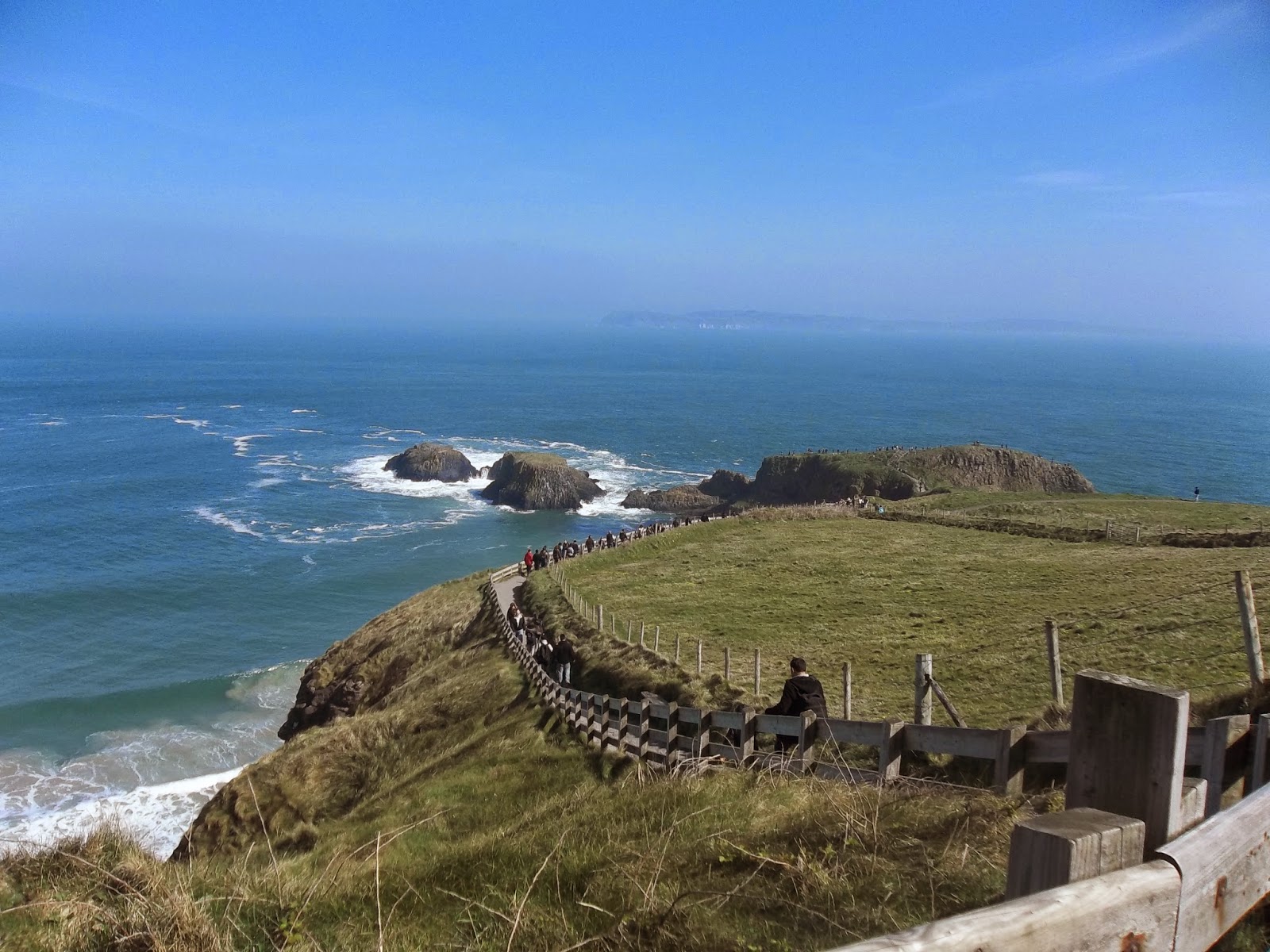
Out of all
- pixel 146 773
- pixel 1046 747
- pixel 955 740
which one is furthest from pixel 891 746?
pixel 146 773

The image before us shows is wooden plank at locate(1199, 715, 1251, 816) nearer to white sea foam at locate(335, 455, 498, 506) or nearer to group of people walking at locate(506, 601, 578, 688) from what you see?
group of people walking at locate(506, 601, 578, 688)

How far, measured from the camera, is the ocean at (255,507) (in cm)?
3925

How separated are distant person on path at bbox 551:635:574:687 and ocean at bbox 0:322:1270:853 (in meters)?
8.99

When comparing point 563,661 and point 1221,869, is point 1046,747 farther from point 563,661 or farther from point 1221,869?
point 563,661

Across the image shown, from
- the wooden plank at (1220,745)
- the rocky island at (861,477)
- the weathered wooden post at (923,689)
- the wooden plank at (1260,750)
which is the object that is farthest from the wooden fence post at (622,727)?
the rocky island at (861,477)

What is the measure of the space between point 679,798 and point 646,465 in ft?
329

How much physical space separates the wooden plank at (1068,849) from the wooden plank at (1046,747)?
4349 mm

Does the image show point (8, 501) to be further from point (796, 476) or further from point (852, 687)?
point (852, 687)

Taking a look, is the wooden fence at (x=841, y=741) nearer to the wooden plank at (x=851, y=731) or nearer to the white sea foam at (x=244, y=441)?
the wooden plank at (x=851, y=731)

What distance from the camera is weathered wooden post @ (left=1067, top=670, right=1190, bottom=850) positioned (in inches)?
109

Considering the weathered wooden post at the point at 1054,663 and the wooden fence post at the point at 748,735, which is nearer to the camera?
the wooden fence post at the point at 748,735

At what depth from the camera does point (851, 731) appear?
9.22m

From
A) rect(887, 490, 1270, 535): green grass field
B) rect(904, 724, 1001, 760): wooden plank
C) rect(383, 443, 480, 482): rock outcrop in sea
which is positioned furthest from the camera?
rect(383, 443, 480, 482): rock outcrop in sea

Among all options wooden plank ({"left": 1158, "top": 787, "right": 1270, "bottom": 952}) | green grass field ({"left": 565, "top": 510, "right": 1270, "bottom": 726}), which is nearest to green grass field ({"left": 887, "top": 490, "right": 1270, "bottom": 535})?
green grass field ({"left": 565, "top": 510, "right": 1270, "bottom": 726})
